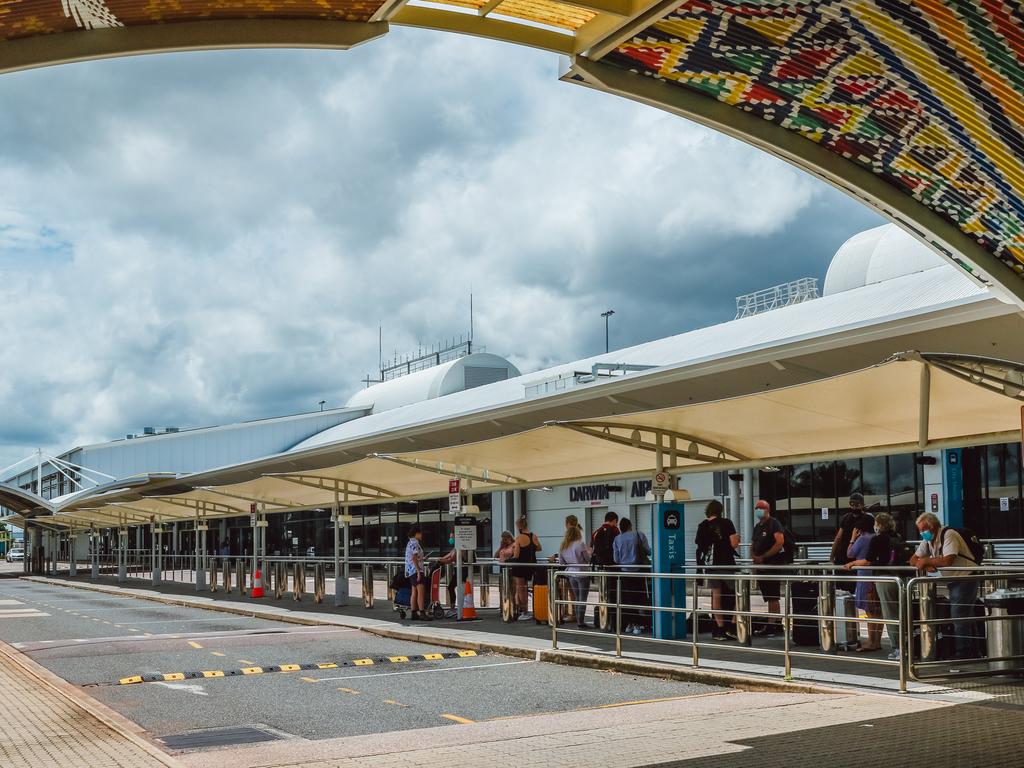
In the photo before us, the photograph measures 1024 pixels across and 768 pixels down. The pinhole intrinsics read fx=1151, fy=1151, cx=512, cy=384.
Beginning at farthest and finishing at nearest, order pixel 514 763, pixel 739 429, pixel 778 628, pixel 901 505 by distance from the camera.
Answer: pixel 901 505 < pixel 739 429 < pixel 778 628 < pixel 514 763

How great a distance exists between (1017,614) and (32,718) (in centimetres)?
886

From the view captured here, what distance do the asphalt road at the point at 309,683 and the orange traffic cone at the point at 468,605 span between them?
195cm

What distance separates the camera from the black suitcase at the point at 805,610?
11977 millimetres

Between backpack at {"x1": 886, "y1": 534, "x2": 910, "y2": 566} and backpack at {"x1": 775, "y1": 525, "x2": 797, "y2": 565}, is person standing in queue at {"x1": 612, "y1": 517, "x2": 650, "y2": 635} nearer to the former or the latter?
backpack at {"x1": 775, "y1": 525, "x2": 797, "y2": 565}

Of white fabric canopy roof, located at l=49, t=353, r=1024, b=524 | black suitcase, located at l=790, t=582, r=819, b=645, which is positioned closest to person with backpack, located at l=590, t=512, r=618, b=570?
white fabric canopy roof, located at l=49, t=353, r=1024, b=524

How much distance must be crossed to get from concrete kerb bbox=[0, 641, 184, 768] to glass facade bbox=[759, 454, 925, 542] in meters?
19.3

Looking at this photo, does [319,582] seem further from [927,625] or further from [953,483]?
[927,625]

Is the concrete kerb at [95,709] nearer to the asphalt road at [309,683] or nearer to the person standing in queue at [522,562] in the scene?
the asphalt road at [309,683]

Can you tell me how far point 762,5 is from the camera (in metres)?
6.81

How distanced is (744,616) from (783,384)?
21.6 feet

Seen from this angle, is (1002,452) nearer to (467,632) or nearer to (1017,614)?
(467,632)

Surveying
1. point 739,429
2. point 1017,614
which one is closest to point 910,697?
point 1017,614

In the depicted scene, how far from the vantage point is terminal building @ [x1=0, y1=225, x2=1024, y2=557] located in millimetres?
14094

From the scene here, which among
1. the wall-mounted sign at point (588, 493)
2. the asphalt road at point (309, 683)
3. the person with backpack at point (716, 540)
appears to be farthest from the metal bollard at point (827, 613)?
the wall-mounted sign at point (588, 493)
